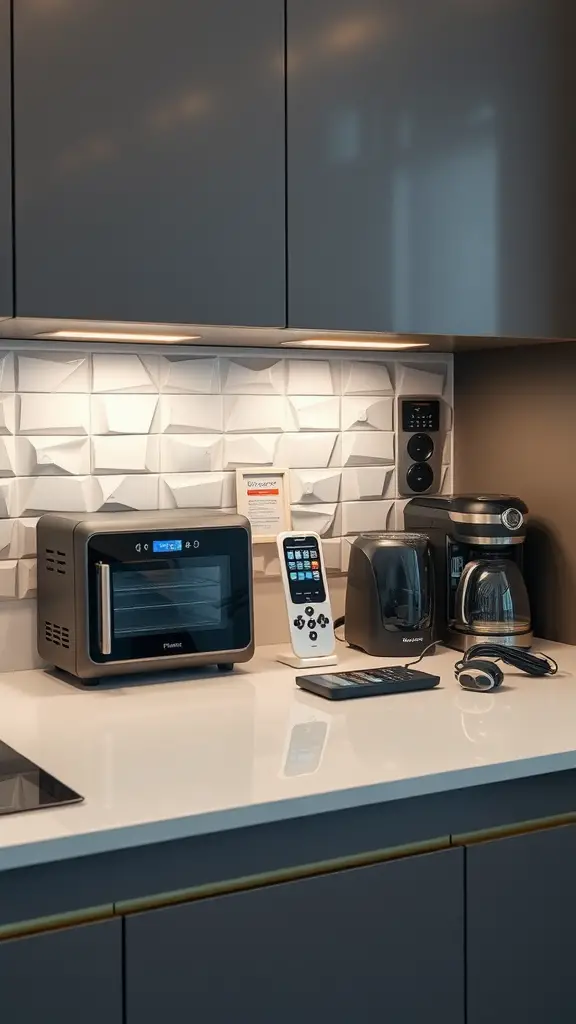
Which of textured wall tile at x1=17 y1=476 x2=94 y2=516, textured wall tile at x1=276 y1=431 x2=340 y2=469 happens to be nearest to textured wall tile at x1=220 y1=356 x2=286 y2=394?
textured wall tile at x1=276 y1=431 x2=340 y2=469

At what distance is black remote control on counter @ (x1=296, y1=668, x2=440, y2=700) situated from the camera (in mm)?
1847

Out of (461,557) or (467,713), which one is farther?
(461,557)

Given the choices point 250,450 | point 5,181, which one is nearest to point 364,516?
point 250,450

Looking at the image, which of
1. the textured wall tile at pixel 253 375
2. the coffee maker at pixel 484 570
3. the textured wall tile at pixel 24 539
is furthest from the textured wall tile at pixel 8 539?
the coffee maker at pixel 484 570

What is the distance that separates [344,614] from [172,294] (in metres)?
0.86

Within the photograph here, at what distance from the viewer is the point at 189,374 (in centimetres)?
220

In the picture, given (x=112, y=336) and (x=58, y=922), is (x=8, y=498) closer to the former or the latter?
(x=112, y=336)

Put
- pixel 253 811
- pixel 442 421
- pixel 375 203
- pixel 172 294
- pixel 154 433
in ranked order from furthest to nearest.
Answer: pixel 442 421 < pixel 154 433 < pixel 375 203 < pixel 172 294 < pixel 253 811

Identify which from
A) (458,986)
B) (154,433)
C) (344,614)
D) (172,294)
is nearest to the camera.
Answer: (458,986)

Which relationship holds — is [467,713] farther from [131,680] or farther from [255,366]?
[255,366]

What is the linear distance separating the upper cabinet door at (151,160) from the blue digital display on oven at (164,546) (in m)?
0.39

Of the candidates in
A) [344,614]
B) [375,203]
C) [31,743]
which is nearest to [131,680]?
[31,743]

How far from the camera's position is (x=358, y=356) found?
7.86 feet

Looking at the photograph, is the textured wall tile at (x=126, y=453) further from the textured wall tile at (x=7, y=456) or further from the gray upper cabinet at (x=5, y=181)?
the gray upper cabinet at (x=5, y=181)
